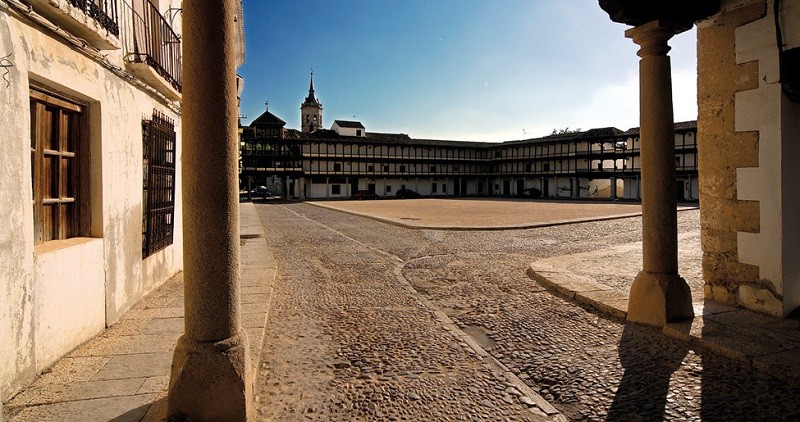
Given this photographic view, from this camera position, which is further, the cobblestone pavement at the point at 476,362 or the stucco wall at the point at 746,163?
the stucco wall at the point at 746,163

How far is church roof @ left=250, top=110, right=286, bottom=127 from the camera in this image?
49.4m

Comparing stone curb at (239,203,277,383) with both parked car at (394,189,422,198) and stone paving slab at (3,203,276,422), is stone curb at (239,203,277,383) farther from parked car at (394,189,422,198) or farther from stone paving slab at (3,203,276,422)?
parked car at (394,189,422,198)

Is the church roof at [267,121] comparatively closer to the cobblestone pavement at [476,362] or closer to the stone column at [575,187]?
the stone column at [575,187]

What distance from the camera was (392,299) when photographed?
5.46m

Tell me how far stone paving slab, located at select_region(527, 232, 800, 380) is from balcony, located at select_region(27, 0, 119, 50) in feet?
18.9

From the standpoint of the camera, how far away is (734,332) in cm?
374

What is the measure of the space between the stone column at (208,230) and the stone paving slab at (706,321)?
11.8 ft

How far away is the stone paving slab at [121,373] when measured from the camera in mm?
2557

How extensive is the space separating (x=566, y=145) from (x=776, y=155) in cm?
5322

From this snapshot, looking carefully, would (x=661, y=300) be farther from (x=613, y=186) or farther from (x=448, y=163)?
(x=448, y=163)

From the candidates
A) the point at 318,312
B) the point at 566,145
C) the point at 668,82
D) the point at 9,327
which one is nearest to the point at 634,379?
the point at 668,82

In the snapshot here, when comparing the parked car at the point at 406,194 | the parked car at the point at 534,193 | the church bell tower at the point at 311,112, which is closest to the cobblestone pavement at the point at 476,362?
the parked car at the point at 406,194

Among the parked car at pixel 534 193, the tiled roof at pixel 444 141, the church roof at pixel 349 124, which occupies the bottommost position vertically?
the parked car at pixel 534 193

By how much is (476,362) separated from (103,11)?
15.7 ft
